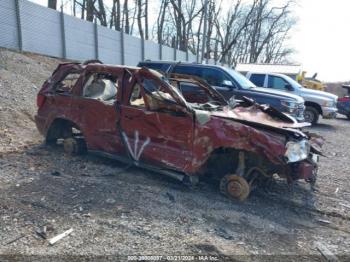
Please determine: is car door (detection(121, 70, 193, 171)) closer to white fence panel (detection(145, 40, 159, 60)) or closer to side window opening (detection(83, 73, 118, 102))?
side window opening (detection(83, 73, 118, 102))

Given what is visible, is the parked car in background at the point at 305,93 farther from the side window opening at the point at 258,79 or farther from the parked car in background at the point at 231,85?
the parked car in background at the point at 231,85

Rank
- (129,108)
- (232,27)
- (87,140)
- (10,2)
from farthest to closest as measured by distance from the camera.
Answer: (232,27)
(10,2)
(87,140)
(129,108)

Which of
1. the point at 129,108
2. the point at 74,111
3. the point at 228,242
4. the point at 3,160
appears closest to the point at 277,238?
the point at 228,242

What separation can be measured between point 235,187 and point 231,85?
206 inches

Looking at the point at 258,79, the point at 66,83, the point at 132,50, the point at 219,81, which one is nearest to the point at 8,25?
the point at 66,83

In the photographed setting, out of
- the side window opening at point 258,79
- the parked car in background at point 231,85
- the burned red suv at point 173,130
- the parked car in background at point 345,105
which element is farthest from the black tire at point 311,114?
the burned red suv at point 173,130

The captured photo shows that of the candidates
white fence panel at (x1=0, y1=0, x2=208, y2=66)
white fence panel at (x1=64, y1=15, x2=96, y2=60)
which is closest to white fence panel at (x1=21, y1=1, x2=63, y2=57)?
white fence panel at (x1=0, y1=0, x2=208, y2=66)

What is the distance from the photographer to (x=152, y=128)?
5301 millimetres

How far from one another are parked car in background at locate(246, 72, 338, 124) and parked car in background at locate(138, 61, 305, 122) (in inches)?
120

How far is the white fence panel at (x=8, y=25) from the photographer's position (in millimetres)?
12633

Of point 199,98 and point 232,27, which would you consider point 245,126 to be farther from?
point 232,27

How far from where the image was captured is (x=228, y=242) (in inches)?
149

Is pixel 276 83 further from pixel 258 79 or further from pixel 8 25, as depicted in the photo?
pixel 8 25

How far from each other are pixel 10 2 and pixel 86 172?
33.9 feet
